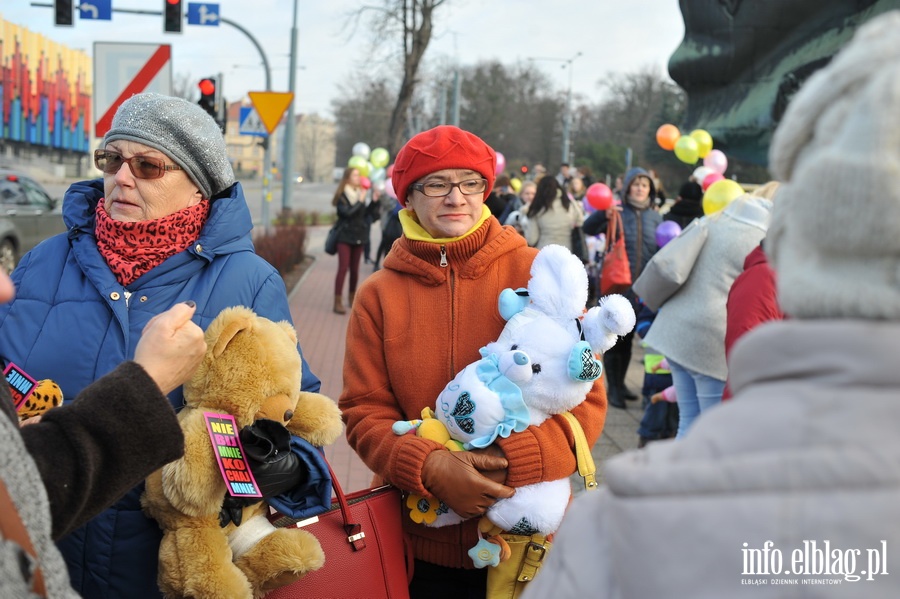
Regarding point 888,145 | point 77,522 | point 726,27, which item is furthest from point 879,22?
point 726,27

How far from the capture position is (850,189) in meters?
0.88

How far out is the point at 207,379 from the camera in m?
2.12

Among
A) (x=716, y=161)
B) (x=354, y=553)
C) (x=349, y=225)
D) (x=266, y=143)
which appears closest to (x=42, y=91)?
(x=266, y=143)

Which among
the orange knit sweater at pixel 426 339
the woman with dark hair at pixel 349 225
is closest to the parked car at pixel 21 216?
the woman with dark hair at pixel 349 225

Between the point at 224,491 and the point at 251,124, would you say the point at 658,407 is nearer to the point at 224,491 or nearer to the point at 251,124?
the point at 224,491

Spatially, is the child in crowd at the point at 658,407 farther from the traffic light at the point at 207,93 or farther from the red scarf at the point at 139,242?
the traffic light at the point at 207,93

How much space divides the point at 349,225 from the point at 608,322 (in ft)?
32.4

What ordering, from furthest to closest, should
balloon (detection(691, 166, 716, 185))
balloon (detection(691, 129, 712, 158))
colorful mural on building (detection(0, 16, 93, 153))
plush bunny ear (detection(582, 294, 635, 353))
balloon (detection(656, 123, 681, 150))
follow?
colorful mural on building (detection(0, 16, 93, 153))
balloon (detection(656, 123, 681, 150))
balloon (detection(691, 129, 712, 158))
balloon (detection(691, 166, 716, 185))
plush bunny ear (detection(582, 294, 635, 353))

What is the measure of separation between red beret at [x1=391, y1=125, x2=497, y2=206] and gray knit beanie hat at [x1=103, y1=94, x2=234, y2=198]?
583 mm

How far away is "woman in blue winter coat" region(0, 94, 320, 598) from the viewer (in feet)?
7.16

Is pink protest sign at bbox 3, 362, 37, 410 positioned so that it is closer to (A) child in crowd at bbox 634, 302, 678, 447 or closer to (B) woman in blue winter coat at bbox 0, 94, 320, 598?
(B) woman in blue winter coat at bbox 0, 94, 320, 598

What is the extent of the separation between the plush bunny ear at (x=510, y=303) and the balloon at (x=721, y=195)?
354cm

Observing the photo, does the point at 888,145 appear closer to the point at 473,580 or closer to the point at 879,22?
the point at 879,22

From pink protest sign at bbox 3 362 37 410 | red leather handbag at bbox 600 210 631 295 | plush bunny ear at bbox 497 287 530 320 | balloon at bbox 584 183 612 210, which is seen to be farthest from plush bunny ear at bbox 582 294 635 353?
balloon at bbox 584 183 612 210
